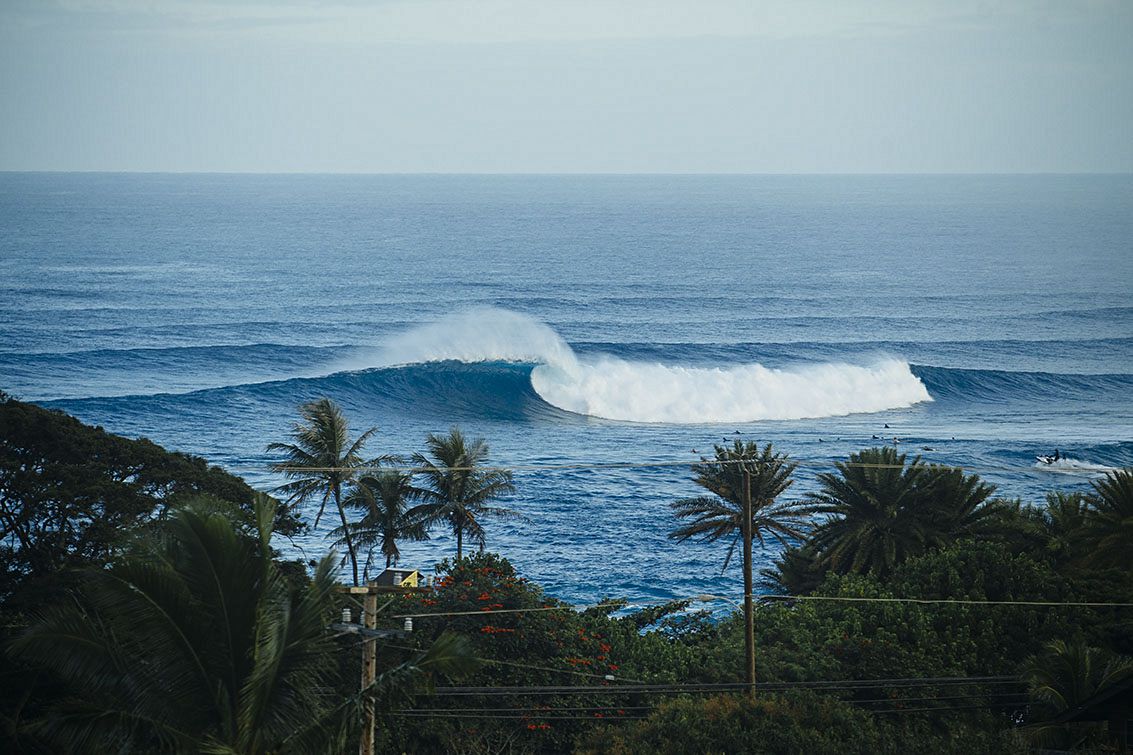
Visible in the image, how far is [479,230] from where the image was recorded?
502ft

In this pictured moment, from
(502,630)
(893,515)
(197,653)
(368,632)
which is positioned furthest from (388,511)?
(197,653)

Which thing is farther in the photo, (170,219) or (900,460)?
(170,219)

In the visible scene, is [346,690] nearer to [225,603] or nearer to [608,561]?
[225,603]

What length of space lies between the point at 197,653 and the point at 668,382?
49.5 meters

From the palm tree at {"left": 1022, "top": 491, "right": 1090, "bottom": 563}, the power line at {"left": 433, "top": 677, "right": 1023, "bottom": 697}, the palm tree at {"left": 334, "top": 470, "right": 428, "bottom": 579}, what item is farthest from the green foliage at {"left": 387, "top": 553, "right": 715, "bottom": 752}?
the palm tree at {"left": 1022, "top": 491, "right": 1090, "bottom": 563}

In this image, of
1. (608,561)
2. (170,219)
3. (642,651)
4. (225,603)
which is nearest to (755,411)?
(608,561)

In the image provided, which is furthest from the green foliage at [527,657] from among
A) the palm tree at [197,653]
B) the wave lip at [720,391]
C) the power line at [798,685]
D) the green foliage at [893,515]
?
the wave lip at [720,391]

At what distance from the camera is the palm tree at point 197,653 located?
1005 centimetres

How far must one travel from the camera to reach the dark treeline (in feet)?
33.7

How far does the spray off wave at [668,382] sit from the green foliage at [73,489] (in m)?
32.7

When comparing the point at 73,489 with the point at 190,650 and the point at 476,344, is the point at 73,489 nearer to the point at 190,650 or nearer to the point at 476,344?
the point at 190,650

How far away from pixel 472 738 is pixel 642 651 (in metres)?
4.15

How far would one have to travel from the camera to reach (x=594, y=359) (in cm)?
6384

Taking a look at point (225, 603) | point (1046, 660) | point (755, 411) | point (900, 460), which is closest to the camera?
point (225, 603)
